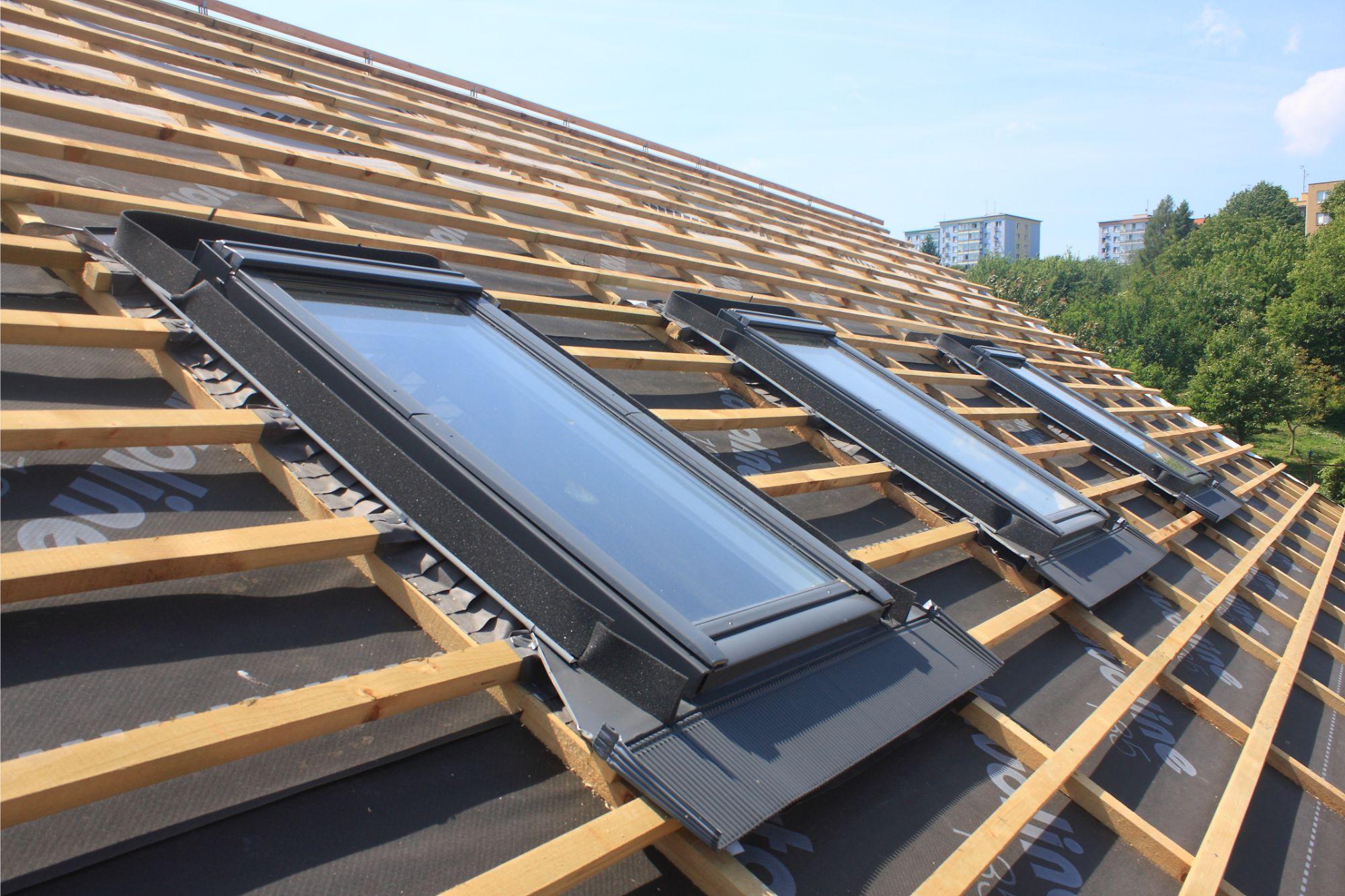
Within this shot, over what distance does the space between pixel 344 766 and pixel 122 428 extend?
914 mm

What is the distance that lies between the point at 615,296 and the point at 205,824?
3405 mm

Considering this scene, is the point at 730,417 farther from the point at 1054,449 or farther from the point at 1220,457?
the point at 1220,457

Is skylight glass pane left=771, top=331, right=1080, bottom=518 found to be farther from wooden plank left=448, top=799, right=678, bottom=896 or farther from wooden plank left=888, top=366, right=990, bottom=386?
wooden plank left=448, top=799, right=678, bottom=896

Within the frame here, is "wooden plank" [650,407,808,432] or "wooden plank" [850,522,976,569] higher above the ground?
"wooden plank" [650,407,808,432]

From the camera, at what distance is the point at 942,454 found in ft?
12.6

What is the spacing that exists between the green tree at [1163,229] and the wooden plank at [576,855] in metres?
103

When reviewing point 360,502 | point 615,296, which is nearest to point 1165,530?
point 615,296

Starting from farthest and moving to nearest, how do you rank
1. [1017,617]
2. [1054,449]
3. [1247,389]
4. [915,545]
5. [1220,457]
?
[1247,389], [1220,457], [1054,449], [915,545], [1017,617]

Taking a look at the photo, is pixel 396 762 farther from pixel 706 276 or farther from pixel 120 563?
pixel 706 276

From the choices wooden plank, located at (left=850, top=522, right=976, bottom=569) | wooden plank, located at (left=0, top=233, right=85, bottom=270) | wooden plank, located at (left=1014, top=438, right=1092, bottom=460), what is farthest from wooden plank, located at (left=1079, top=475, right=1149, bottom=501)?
wooden plank, located at (left=0, top=233, right=85, bottom=270)

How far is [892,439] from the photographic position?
387 cm

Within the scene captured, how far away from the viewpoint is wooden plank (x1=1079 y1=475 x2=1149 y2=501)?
5.16 metres

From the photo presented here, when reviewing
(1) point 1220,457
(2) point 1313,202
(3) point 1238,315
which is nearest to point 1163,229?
(2) point 1313,202

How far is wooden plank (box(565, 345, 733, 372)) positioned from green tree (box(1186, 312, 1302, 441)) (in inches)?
1351
